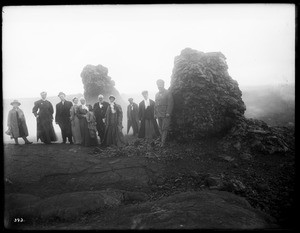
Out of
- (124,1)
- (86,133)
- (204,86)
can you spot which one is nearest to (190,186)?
(204,86)

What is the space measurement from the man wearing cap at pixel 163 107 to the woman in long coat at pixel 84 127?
2572 mm

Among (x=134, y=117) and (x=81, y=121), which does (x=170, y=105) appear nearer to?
(x=81, y=121)

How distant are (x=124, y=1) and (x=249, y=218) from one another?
12.2ft

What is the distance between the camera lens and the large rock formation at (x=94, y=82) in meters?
11.6

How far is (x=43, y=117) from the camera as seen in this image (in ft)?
26.6

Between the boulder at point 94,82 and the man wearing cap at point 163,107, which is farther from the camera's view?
the boulder at point 94,82

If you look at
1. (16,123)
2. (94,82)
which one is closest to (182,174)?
(16,123)

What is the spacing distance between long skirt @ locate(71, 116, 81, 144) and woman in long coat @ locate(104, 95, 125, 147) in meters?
1.11

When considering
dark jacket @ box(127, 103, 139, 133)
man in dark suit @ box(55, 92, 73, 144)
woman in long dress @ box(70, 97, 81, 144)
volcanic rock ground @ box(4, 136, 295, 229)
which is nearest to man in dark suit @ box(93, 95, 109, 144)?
woman in long dress @ box(70, 97, 81, 144)

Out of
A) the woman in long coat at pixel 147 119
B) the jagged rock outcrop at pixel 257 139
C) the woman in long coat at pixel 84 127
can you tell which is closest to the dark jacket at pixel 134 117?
the woman in long coat at pixel 147 119

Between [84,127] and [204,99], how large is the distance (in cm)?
434

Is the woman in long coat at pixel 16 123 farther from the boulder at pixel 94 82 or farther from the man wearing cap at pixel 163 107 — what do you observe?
the man wearing cap at pixel 163 107

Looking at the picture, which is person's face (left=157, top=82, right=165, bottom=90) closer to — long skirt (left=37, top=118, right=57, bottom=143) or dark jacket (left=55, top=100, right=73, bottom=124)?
dark jacket (left=55, top=100, right=73, bottom=124)

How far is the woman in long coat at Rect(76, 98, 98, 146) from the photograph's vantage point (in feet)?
26.7
